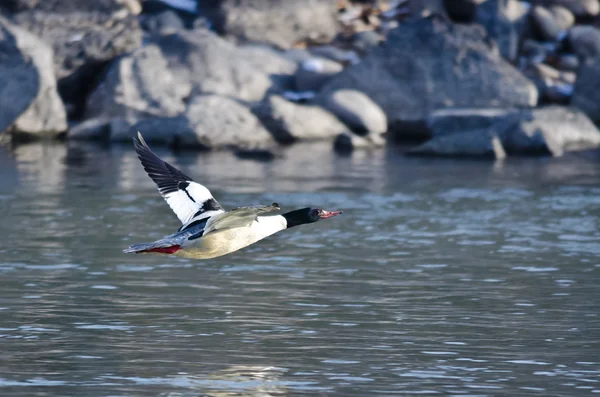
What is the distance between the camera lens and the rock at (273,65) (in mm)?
31438

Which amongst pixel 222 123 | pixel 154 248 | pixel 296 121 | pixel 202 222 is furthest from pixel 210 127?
pixel 154 248

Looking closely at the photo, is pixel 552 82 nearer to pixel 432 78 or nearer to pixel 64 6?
pixel 432 78

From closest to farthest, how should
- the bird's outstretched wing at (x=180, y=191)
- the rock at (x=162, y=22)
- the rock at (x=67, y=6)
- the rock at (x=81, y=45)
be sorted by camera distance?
the bird's outstretched wing at (x=180, y=191) < the rock at (x=81, y=45) < the rock at (x=67, y=6) < the rock at (x=162, y=22)

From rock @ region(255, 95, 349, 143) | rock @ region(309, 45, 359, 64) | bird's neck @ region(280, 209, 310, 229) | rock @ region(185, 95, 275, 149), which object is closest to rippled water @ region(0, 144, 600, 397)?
bird's neck @ region(280, 209, 310, 229)

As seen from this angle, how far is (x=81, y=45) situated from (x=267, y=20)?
25.2 feet

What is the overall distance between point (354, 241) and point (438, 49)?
1540 cm

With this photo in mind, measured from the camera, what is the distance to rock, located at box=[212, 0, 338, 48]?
119ft

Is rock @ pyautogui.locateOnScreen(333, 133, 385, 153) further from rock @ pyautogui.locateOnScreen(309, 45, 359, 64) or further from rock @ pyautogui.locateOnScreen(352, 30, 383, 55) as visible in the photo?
rock @ pyautogui.locateOnScreen(352, 30, 383, 55)

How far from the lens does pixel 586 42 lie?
120 feet

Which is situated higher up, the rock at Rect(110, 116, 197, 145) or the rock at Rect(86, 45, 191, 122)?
the rock at Rect(86, 45, 191, 122)

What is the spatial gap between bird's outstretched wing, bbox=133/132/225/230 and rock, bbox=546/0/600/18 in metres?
30.3

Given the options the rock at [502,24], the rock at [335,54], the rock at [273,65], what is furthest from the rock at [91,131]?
the rock at [502,24]

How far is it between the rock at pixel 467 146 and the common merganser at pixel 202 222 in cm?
1347

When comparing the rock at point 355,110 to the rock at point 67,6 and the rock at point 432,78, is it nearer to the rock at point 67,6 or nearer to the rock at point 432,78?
the rock at point 432,78
